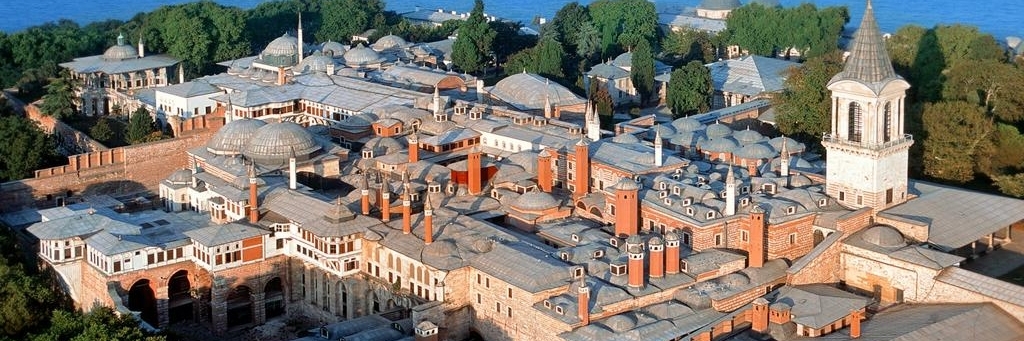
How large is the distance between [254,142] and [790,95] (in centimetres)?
2340

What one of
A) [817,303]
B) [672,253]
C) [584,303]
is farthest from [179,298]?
[817,303]

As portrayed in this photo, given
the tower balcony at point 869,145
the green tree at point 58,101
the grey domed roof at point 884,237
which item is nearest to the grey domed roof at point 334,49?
the green tree at point 58,101

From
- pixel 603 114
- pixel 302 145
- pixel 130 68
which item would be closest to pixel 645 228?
pixel 302 145

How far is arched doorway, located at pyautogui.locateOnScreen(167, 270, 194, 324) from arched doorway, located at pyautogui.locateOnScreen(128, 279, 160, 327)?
56 cm

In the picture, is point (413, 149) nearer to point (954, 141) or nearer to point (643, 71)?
point (954, 141)

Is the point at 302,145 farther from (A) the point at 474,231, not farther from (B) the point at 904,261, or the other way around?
(B) the point at 904,261

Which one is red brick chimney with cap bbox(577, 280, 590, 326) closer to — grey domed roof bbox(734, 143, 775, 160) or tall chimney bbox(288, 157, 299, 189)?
tall chimney bbox(288, 157, 299, 189)

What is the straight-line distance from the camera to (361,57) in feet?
255

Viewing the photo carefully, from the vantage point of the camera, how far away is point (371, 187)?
5016 centimetres

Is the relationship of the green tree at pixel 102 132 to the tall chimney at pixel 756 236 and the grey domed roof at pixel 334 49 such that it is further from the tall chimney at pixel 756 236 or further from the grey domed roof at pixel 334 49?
the tall chimney at pixel 756 236

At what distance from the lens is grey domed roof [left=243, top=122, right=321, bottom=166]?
55.1m

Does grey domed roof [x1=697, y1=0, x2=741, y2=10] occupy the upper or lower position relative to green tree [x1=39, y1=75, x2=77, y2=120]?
upper

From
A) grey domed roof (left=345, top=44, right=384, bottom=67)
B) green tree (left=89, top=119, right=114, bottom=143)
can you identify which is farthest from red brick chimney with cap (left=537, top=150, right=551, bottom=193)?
grey domed roof (left=345, top=44, right=384, bottom=67)

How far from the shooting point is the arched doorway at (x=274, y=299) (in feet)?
160
